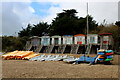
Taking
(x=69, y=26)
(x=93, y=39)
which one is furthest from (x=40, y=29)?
(x=93, y=39)

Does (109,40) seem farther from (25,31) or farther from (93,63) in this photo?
(25,31)

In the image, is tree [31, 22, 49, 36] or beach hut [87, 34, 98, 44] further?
tree [31, 22, 49, 36]

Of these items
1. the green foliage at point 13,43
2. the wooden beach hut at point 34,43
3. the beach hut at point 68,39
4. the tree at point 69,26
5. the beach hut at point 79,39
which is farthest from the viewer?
the tree at point 69,26

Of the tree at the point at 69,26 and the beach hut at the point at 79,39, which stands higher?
the tree at the point at 69,26

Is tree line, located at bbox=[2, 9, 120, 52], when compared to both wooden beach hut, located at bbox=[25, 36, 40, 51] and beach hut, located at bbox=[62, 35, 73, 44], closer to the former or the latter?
wooden beach hut, located at bbox=[25, 36, 40, 51]

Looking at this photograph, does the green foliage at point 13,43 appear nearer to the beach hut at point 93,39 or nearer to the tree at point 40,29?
the tree at point 40,29

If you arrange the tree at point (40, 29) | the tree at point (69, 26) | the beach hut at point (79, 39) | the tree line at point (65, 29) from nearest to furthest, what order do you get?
the beach hut at point (79, 39), the tree line at point (65, 29), the tree at point (69, 26), the tree at point (40, 29)

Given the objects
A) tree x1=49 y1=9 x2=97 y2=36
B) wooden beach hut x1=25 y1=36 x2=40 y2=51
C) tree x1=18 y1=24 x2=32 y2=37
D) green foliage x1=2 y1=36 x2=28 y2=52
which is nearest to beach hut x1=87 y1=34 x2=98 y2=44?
wooden beach hut x1=25 y1=36 x2=40 y2=51

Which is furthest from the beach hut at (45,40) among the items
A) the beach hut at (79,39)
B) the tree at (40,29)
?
the tree at (40,29)

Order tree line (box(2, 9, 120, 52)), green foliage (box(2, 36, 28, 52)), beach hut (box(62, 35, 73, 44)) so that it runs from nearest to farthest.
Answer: beach hut (box(62, 35, 73, 44)), green foliage (box(2, 36, 28, 52)), tree line (box(2, 9, 120, 52))

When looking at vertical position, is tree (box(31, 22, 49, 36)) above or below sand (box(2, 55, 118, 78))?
above

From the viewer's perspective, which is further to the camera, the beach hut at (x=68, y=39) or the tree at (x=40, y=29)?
the tree at (x=40, y=29)

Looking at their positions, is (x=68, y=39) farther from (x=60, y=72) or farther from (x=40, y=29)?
(x=40, y=29)

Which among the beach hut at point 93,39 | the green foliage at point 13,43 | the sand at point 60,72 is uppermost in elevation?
the beach hut at point 93,39
